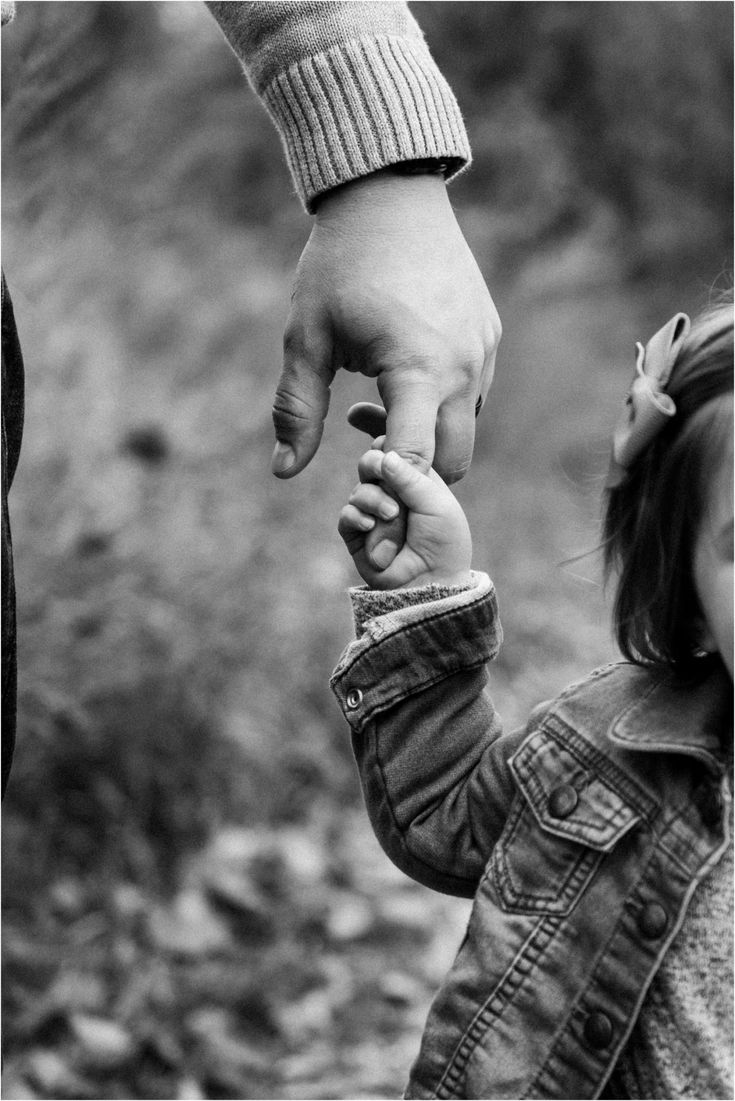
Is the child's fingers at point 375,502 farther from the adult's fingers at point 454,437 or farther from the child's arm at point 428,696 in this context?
the adult's fingers at point 454,437

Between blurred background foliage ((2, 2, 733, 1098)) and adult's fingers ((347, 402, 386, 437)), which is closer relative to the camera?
adult's fingers ((347, 402, 386, 437))

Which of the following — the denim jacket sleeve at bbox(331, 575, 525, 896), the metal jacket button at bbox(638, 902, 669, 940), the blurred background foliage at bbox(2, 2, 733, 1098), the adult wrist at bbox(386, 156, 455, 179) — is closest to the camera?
the metal jacket button at bbox(638, 902, 669, 940)

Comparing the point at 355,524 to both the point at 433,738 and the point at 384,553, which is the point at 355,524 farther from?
the point at 433,738

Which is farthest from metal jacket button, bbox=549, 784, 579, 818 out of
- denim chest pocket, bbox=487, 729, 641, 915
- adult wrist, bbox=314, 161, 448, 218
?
adult wrist, bbox=314, 161, 448, 218

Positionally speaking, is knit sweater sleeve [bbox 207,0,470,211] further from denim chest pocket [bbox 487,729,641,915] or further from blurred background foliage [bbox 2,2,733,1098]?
denim chest pocket [bbox 487,729,641,915]

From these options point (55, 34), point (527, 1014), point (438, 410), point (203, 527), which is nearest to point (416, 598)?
point (438, 410)

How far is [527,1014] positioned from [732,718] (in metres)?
0.40

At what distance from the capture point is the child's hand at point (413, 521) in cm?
143

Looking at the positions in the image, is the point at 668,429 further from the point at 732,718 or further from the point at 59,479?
the point at 59,479

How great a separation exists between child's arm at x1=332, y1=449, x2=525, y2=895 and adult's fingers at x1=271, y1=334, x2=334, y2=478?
6.4 inches

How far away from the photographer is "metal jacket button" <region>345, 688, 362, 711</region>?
1455mm

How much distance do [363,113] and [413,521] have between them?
21.0 inches

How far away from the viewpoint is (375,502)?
4.71 ft

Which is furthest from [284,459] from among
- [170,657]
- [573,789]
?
[170,657]
